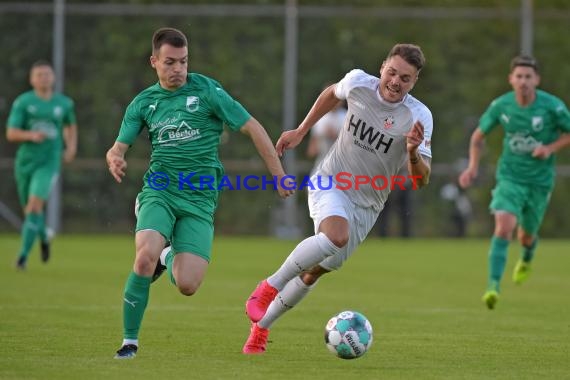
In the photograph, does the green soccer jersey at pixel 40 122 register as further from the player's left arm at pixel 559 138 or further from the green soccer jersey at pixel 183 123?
the green soccer jersey at pixel 183 123

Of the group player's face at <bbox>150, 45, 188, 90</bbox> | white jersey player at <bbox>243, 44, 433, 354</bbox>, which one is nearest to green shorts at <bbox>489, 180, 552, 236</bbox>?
white jersey player at <bbox>243, 44, 433, 354</bbox>

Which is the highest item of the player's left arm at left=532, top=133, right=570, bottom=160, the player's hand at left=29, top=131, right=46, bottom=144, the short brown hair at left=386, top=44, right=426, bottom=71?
the short brown hair at left=386, top=44, right=426, bottom=71

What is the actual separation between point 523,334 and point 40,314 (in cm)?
387

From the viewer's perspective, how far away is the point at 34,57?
915 inches

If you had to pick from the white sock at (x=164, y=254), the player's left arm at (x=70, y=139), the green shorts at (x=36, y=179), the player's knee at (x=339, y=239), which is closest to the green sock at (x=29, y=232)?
the green shorts at (x=36, y=179)

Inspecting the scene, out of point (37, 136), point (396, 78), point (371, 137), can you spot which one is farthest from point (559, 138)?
point (37, 136)

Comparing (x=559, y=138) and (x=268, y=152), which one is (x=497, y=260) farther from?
(x=268, y=152)

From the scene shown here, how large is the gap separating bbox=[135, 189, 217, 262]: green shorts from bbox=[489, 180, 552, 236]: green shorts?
182 inches

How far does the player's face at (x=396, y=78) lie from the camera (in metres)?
8.30

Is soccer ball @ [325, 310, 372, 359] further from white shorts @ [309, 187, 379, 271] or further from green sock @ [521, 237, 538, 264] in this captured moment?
green sock @ [521, 237, 538, 264]

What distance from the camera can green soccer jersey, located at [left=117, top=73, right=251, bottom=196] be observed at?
8.05m

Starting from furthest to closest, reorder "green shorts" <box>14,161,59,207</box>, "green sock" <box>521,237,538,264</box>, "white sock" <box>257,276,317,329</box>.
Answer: "green shorts" <box>14,161,59,207</box>
"green sock" <box>521,237,538,264</box>
"white sock" <box>257,276,317,329</box>

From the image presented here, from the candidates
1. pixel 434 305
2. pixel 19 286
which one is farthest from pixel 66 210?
pixel 434 305

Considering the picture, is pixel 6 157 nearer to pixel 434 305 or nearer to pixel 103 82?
pixel 103 82
